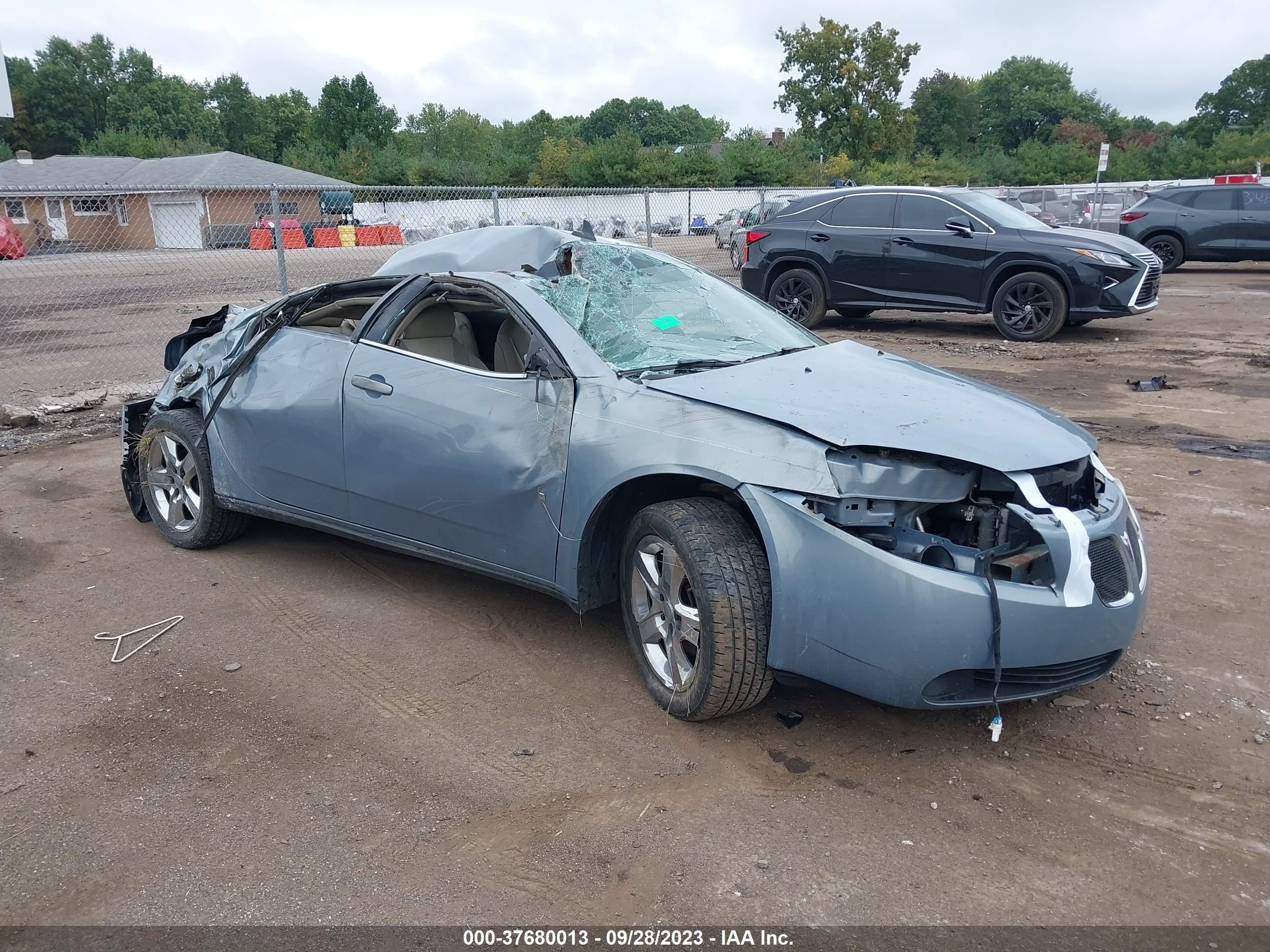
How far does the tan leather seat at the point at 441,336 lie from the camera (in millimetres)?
4605

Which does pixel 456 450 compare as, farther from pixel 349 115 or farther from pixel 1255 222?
pixel 349 115

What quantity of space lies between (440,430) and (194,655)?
4.59 feet

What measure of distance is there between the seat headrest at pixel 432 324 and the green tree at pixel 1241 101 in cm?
8296

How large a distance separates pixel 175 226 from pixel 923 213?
3080 centimetres

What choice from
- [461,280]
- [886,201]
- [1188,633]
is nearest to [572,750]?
[461,280]

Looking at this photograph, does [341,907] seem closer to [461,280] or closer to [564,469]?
[564,469]

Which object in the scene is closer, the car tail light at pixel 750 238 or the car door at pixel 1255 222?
the car tail light at pixel 750 238

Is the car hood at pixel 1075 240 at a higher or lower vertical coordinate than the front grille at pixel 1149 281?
higher

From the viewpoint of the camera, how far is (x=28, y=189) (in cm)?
863

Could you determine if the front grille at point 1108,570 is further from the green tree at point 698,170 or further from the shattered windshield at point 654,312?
the green tree at point 698,170

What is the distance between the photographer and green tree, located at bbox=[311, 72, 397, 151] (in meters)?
86.4

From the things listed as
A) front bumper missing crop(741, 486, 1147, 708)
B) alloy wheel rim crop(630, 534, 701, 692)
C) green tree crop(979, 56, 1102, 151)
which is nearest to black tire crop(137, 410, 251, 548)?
alloy wheel rim crop(630, 534, 701, 692)

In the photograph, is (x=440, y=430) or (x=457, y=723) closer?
(x=457, y=723)

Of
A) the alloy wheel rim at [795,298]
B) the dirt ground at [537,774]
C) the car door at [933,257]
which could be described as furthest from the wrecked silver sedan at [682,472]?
the alloy wheel rim at [795,298]
